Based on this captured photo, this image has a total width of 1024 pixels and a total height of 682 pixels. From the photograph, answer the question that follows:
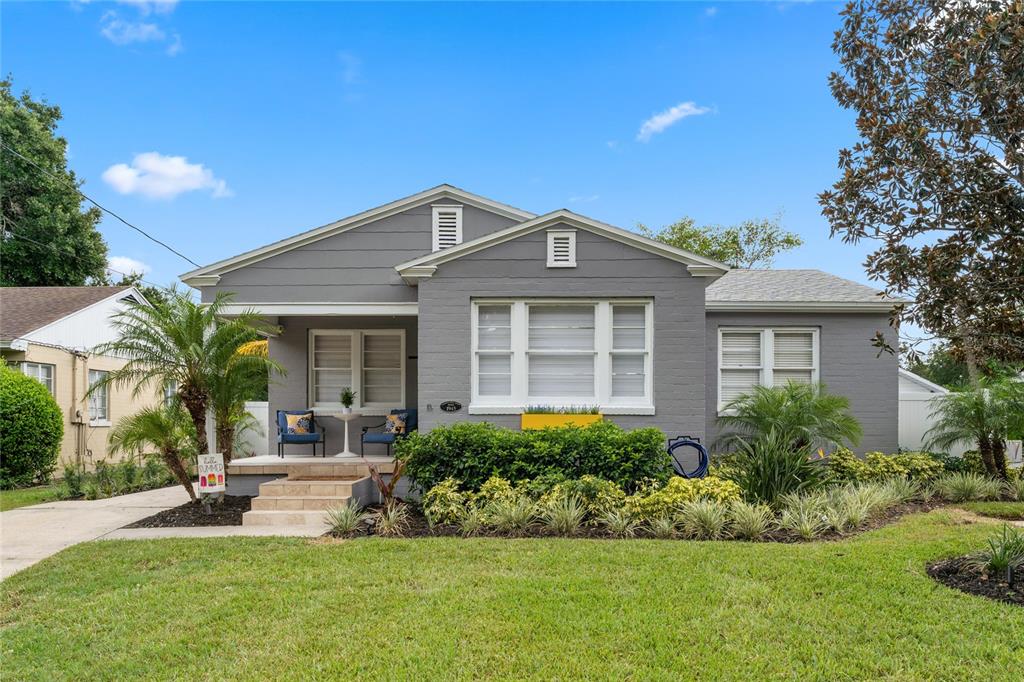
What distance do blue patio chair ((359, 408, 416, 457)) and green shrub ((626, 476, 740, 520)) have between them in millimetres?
4569

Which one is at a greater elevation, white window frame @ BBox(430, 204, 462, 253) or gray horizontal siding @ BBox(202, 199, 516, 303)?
white window frame @ BBox(430, 204, 462, 253)

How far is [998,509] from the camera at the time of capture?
918 cm

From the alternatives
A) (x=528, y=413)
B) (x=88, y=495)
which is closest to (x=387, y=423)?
(x=528, y=413)

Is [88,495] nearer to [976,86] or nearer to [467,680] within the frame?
[467,680]

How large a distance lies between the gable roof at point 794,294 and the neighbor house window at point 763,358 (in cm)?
53

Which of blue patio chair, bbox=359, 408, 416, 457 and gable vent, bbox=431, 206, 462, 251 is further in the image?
gable vent, bbox=431, 206, 462, 251

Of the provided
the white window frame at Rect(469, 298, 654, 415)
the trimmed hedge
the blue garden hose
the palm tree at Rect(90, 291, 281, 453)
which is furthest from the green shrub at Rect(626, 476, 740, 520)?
the palm tree at Rect(90, 291, 281, 453)

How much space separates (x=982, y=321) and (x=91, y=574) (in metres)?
8.21

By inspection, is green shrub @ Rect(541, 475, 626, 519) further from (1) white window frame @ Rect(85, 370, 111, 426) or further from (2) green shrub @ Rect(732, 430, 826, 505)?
(1) white window frame @ Rect(85, 370, 111, 426)

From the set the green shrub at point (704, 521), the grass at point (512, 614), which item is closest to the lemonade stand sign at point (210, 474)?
the grass at point (512, 614)

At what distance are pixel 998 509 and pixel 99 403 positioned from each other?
20407 mm

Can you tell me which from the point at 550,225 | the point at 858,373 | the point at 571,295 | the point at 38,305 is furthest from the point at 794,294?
the point at 38,305

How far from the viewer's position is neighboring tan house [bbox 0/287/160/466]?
15.6 m

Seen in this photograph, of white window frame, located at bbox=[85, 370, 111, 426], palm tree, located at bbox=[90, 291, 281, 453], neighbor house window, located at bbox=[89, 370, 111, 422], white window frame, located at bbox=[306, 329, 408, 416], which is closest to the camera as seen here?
palm tree, located at bbox=[90, 291, 281, 453]
